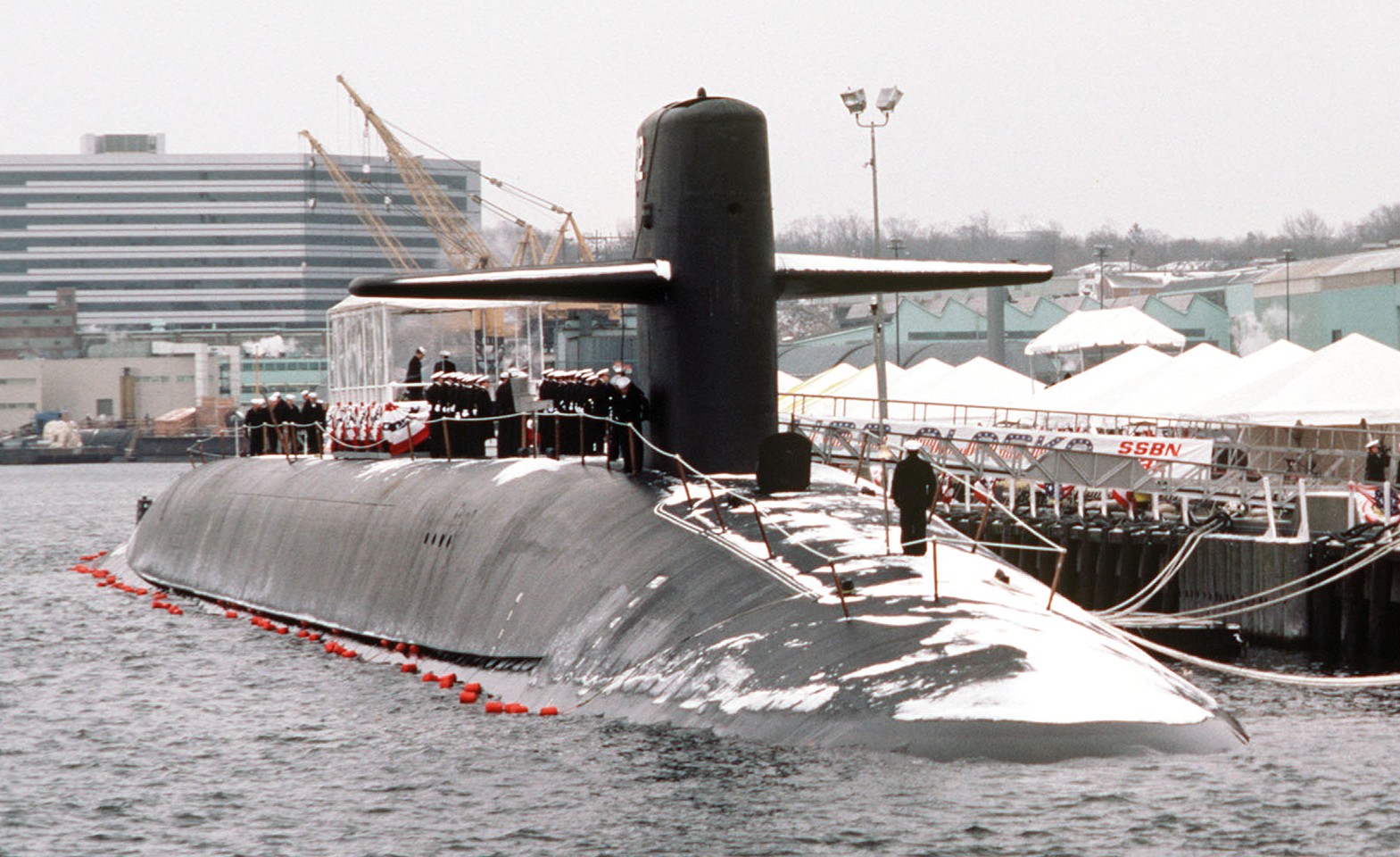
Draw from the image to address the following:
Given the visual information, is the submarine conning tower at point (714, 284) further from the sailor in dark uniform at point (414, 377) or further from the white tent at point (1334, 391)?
the white tent at point (1334, 391)

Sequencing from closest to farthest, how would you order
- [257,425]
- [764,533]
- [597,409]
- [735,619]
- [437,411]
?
[735,619] → [764,533] → [597,409] → [437,411] → [257,425]

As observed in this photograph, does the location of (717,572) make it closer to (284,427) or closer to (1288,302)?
(284,427)

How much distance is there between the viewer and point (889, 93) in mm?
39562

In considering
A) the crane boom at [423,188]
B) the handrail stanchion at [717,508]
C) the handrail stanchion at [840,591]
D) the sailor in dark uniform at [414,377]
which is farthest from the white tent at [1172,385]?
the crane boom at [423,188]

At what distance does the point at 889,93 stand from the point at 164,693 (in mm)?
23738

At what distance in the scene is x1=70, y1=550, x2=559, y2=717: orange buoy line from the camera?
16484 mm

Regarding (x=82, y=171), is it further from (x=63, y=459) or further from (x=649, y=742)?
(x=649, y=742)

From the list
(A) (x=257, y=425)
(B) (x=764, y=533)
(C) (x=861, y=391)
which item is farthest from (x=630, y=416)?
(C) (x=861, y=391)

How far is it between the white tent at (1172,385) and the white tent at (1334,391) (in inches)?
124

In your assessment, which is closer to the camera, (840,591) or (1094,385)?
(840,591)

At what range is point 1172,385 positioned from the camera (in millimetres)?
38906

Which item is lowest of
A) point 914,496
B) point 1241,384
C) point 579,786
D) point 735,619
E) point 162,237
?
point 579,786

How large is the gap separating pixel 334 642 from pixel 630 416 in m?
5.97

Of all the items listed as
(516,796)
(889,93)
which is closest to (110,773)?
(516,796)
